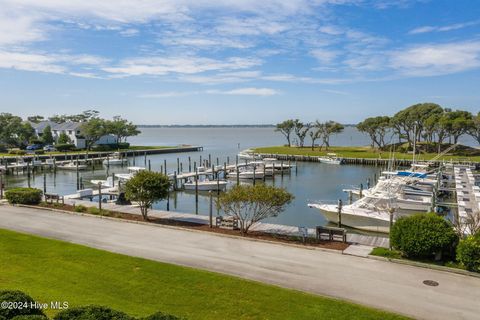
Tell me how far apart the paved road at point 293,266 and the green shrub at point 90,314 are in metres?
7.22

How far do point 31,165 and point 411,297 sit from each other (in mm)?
72718

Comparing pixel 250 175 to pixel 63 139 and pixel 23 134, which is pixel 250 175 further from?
pixel 23 134

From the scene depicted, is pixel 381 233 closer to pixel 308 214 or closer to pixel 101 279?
pixel 308 214

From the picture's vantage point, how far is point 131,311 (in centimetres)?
1241

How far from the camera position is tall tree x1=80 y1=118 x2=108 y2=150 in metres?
100

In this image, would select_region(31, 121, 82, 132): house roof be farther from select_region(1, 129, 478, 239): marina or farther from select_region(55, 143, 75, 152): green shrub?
select_region(1, 129, 478, 239): marina

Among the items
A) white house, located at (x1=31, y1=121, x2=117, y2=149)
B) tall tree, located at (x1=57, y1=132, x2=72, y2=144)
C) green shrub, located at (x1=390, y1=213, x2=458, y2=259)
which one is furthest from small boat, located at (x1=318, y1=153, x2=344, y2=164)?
green shrub, located at (x1=390, y1=213, x2=458, y2=259)

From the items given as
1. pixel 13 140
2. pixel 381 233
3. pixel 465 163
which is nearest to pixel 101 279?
pixel 381 233

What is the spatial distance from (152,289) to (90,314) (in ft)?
17.2

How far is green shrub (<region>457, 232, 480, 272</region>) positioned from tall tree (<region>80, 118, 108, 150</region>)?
309ft

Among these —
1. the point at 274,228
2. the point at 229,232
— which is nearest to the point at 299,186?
the point at 274,228

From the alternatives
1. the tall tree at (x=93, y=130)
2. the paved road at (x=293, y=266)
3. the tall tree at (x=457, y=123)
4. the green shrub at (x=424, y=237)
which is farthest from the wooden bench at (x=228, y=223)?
the tall tree at (x=93, y=130)

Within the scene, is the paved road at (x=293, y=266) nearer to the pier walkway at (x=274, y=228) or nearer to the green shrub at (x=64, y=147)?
the pier walkway at (x=274, y=228)

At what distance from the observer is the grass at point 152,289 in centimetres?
1273
